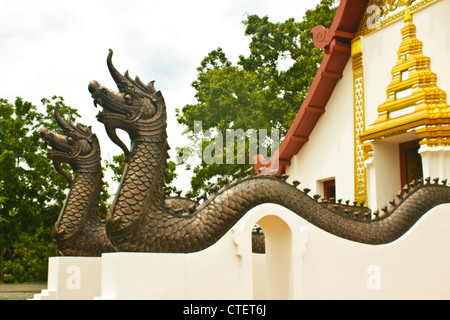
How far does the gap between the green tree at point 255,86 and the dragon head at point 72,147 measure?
8.74 metres

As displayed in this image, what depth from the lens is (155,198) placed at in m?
5.36

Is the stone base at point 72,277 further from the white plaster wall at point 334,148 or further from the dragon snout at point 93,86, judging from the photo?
the white plaster wall at point 334,148

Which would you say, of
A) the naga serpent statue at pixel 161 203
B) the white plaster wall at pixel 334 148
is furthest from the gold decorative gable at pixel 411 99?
the naga serpent statue at pixel 161 203

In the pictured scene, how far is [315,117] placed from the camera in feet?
36.1

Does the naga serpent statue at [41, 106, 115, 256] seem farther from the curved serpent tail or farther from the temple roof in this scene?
the temple roof

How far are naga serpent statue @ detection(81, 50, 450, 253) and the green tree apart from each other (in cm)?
1064

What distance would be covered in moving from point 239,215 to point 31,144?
1686 cm

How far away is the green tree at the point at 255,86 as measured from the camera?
16.9 metres

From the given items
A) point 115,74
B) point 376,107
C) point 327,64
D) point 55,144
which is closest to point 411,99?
point 376,107

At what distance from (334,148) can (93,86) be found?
6.31 m

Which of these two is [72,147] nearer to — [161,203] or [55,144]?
[55,144]

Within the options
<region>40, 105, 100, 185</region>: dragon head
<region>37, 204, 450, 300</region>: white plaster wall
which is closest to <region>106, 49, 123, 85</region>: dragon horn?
<region>37, 204, 450, 300</region>: white plaster wall
